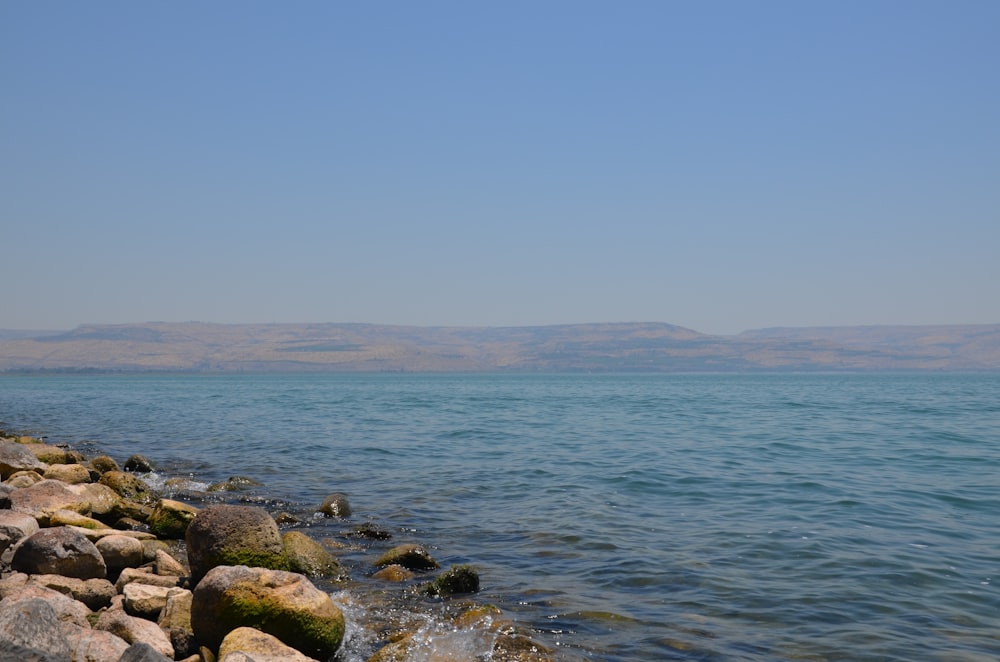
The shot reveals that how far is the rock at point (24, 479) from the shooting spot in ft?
44.1

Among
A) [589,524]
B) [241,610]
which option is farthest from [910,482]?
[241,610]

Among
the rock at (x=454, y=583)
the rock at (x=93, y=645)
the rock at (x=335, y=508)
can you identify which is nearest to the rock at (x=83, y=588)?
the rock at (x=93, y=645)

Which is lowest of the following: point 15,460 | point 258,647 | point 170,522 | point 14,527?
point 170,522

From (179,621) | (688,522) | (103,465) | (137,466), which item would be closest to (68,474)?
(103,465)

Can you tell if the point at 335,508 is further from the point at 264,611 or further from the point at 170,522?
the point at 264,611

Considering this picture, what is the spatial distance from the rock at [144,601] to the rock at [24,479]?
6544mm

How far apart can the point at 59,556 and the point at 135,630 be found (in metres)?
2.19

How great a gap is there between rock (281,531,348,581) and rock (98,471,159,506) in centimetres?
588

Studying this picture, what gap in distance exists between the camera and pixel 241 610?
7.37 m

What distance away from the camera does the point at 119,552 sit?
9617mm

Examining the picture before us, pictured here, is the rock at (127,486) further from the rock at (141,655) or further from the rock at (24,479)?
the rock at (141,655)

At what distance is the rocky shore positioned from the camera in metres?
6.64

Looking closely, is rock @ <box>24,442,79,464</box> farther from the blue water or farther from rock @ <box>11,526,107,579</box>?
rock @ <box>11,526,107,579</box>

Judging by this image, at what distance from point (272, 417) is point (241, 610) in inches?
1476
